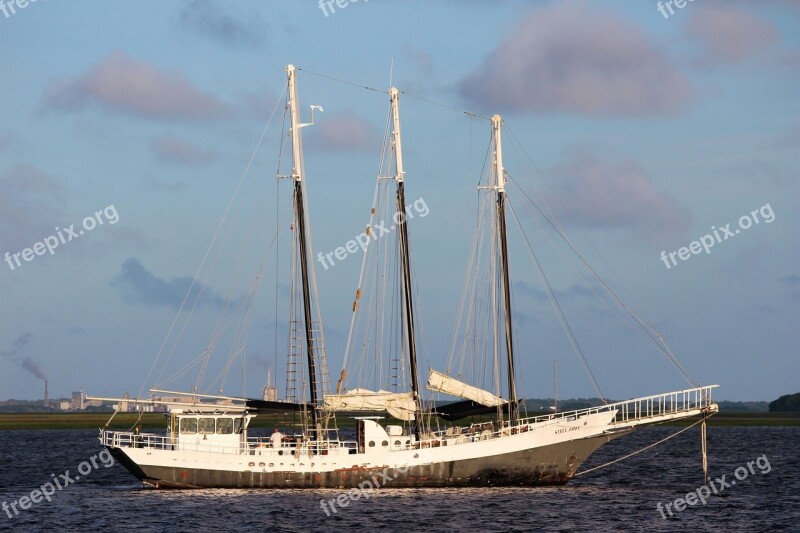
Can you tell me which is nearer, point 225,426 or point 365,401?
point 225,426

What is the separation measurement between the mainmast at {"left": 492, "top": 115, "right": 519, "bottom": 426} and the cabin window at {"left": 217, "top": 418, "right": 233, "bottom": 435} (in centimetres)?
1664

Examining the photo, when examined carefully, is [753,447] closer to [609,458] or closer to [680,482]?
[609,458]

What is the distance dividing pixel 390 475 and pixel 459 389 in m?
7.36

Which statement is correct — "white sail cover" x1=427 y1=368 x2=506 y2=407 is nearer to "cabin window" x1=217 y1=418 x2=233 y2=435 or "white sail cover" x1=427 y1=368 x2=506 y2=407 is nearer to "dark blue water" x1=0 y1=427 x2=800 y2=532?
"dark blue water" x1=0 y1=427 x2=800 y2=532

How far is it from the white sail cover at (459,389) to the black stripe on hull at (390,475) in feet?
14.6

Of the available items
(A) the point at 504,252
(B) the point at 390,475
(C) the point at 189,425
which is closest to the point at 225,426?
(C) the point at 189,425

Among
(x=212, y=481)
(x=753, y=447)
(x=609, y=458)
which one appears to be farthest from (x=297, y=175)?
(x=753, y=447)

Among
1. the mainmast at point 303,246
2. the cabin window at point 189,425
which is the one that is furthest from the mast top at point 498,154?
the cabin window at point 189,425

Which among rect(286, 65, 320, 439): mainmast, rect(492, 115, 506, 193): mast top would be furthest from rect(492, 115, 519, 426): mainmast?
rect(286, 65, 320, 439): mainmast

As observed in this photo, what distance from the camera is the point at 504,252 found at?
72812mm

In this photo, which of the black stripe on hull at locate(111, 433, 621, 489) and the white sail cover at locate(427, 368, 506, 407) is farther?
the white sail cover at locate(427, 368, 506, 407)

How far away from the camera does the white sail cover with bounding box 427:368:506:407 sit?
234 feet

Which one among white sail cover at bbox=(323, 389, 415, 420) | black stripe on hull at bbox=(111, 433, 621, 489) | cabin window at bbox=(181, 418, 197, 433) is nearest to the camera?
black stripe on hull at bbox=(111, 433, 621, 489)

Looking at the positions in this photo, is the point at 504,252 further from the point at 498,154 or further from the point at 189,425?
the point at 189,425
